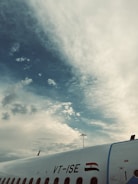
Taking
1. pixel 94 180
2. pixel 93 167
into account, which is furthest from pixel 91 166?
pixel 94 180

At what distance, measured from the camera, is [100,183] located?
970 centimetres

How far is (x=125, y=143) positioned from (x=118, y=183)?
185cm

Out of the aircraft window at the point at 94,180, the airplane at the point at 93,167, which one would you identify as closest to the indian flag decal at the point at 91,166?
the airplane at the point at 93,167

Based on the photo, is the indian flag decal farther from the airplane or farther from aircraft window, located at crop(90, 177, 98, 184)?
aircraft window, located at crop(90, 177, 98, 184)

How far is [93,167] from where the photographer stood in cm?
1042

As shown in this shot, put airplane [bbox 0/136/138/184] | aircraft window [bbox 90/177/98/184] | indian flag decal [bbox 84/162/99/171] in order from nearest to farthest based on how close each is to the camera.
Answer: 1. airplane [bbox 0/136/138/184]
2. aircraft window [bbox 90/177/98/184]
3. indian flag decal [bbox 84/162/99/171]

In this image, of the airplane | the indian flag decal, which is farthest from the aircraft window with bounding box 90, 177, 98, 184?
the indian flag decal

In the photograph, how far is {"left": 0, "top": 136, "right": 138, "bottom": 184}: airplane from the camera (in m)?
9.21

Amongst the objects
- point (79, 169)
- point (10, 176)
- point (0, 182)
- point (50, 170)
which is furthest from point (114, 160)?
point (0, 182)

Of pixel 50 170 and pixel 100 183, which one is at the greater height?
pixel 50 170

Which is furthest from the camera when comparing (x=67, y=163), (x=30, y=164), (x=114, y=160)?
(x=30, y=164)

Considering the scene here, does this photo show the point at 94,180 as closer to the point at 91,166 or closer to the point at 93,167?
the point at 93,167

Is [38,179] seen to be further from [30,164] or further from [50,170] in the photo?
[30,164]

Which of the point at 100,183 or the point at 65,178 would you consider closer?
the point at 100,183
